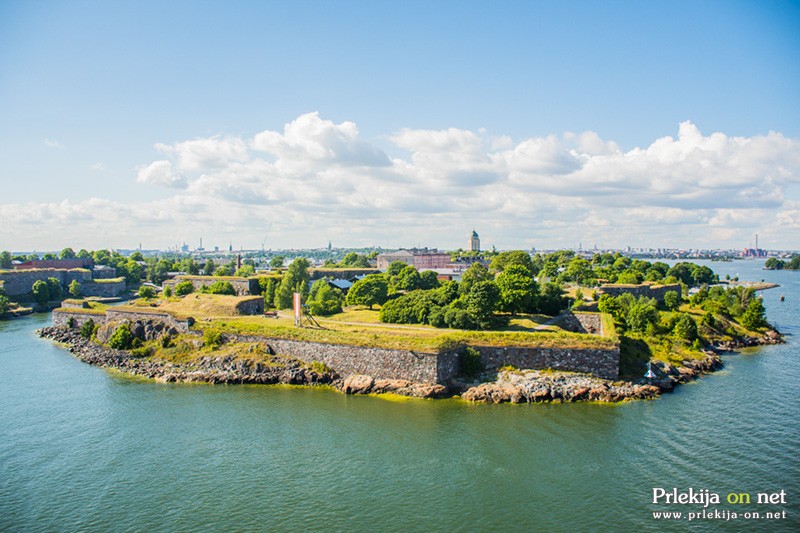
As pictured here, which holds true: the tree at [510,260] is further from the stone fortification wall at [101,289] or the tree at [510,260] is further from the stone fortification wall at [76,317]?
the stone fortification wall at [101,289]

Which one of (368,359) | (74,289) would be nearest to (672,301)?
(368,359)

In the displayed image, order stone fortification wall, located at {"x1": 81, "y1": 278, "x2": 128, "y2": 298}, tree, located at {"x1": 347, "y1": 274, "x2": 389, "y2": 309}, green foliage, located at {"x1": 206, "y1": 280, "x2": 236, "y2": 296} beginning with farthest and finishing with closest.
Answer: stone fortification wall, located at {"x1": 81, "y1": 278, "x2": 128, "y2": 298}, green foliage, located at {"x1": 206, "y1": 280, "x2": 236, "y2": 296}, tree, located at {"x1": 347, "y1": 274, "x2": 389, "y2": 309}

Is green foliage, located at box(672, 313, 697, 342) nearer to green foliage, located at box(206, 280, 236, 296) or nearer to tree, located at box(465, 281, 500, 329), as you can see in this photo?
tree, located at box(465, 281, 500, 329)

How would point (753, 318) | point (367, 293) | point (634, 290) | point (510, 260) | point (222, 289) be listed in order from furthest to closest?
point (510, 260), point (634, 290), point (222, 289), point (367, 293), point (753, 318)

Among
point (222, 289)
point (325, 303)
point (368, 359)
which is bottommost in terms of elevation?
point (368, 359)

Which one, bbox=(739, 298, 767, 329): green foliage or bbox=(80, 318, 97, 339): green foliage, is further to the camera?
bbox=(739, 298, 767, 329): green foliage

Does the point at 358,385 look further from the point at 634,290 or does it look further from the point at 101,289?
the point at 101,289

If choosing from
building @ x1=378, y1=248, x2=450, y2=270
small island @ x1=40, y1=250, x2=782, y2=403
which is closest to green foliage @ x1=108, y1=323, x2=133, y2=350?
small island @ x1=40, y1=250, x2=782, y2=403
